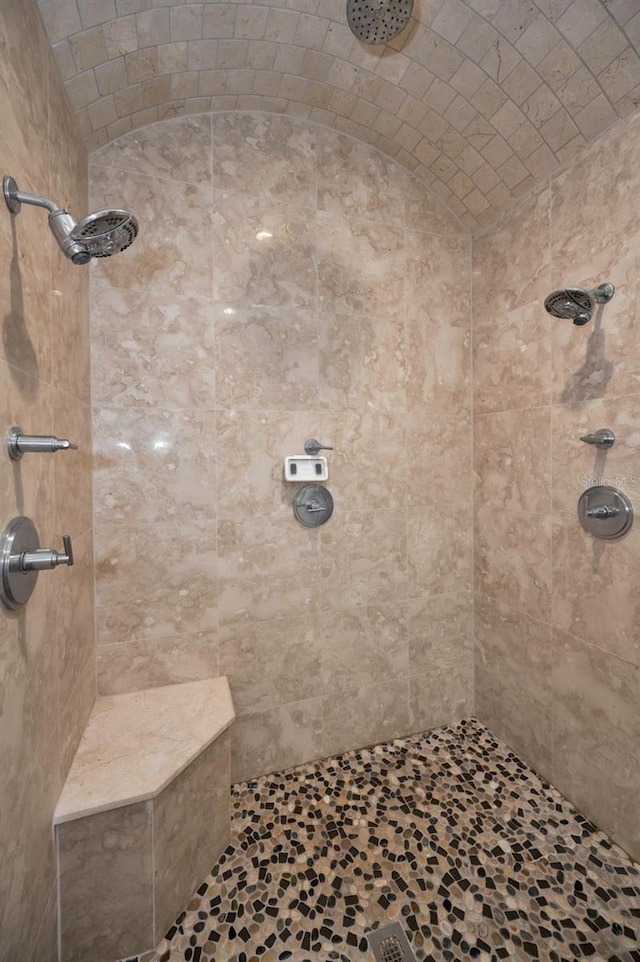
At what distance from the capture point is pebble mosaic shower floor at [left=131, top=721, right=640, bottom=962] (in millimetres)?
968

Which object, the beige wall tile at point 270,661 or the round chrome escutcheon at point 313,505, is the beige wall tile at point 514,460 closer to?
the round chrome escutcheon at point 313,505

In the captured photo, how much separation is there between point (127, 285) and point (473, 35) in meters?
1.30

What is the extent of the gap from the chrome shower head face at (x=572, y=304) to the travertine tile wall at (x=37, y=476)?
136 cm

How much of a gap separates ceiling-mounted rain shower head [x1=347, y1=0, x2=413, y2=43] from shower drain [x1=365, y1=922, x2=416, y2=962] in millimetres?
2485

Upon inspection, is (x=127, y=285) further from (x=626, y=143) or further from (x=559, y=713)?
(x=559, y=713)

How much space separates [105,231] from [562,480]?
1514 millimetres

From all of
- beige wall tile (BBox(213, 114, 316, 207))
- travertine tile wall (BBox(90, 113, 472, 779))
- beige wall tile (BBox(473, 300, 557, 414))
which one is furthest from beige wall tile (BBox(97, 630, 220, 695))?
beige wall tile (BBox(213, 114, 316, 207))

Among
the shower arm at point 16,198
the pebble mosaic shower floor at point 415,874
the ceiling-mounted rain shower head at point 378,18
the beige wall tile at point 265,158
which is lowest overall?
the pebble mosaic shower floor at point 415,874

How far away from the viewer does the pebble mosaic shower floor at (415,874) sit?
968 millimetres

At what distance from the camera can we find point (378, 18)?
3.62 ft

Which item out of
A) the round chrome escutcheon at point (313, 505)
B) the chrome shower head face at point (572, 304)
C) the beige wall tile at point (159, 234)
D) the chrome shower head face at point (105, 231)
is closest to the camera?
the chrome shower head face at point (105, 231)

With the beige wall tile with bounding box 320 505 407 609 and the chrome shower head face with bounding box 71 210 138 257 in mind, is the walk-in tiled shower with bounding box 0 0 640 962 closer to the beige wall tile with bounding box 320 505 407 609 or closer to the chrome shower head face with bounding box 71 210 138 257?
the beige wall tile with bounding box 320 505 407 609

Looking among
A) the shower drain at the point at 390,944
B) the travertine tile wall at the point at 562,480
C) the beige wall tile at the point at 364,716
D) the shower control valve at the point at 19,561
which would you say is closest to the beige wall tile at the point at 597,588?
the travertine tile wall at the point at 562,480

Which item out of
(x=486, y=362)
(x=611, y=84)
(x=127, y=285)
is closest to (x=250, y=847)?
(x=127, y=285)
